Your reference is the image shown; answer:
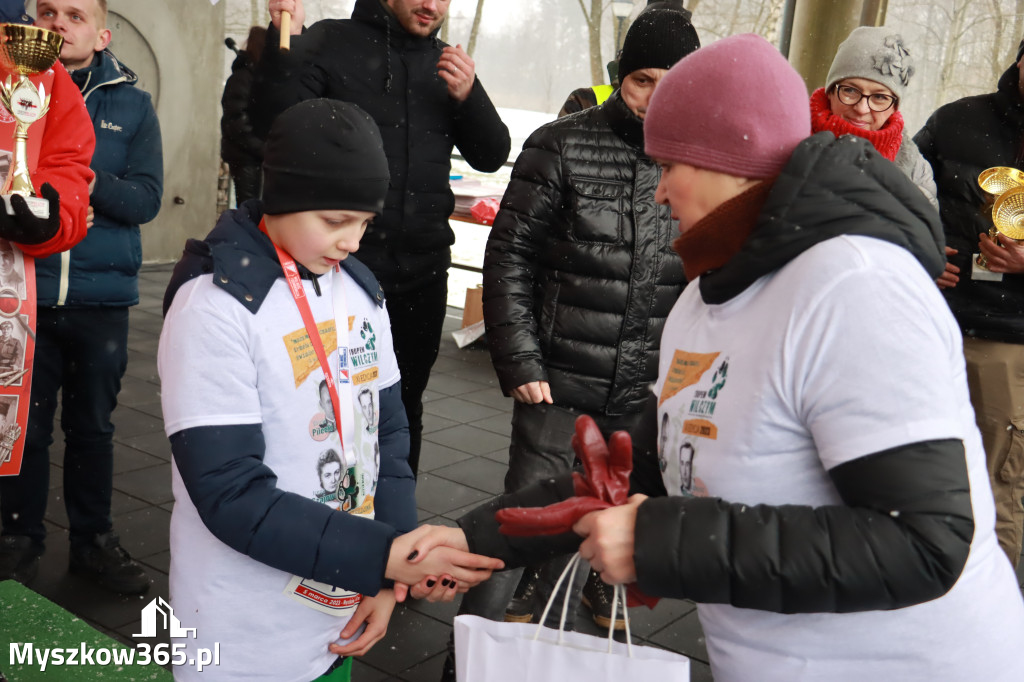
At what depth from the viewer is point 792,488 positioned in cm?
141

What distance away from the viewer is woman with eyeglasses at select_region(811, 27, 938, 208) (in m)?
3.61

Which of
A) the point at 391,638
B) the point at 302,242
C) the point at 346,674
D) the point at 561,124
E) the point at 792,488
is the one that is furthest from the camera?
the point at 391,638

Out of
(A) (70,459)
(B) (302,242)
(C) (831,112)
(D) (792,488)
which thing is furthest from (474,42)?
(D) (792,488)

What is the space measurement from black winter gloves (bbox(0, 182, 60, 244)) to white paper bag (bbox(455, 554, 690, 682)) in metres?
2.15

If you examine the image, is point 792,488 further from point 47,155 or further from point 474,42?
point 474,42

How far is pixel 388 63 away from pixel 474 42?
23.0 feet

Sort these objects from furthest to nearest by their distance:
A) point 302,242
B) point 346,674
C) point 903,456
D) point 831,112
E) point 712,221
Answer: point 831,112 < point 346,674 < point 302,242 < point 712,221 < point 903,456

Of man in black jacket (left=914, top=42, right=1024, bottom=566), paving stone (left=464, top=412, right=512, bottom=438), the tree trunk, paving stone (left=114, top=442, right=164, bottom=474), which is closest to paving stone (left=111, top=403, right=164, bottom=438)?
paving stone (left=114, top=442, right=164, bottom=474)

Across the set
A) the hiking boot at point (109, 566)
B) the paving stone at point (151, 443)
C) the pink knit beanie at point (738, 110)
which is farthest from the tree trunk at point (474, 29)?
the pink knit beanie at point (738, 110)

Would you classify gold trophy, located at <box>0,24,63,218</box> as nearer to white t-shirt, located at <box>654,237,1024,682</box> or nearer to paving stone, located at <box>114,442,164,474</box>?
paving stone, located at <box>114,442,164,474</box>

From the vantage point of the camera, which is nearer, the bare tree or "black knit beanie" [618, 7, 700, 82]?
"black knit beanie" [618, 7, 700, 82]

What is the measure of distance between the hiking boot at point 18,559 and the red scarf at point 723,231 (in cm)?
300

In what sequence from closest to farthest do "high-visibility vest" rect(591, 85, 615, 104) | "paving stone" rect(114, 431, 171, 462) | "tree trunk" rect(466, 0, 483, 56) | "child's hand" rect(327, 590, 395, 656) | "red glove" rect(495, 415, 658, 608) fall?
1. "red glove" rect(495, 415, 658, 608)
2. "child's hand" rect(327, 590, 395, 656)
3. "paving stone" rect(114, 431, 171, 462)
4. "high-visibility vest" rect(591, 85, 615, 104)
5. "tree trunk" rect(466, 0, 483, 56)

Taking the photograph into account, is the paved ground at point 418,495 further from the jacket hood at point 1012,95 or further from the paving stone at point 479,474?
the jacket hood at point 1012,95
